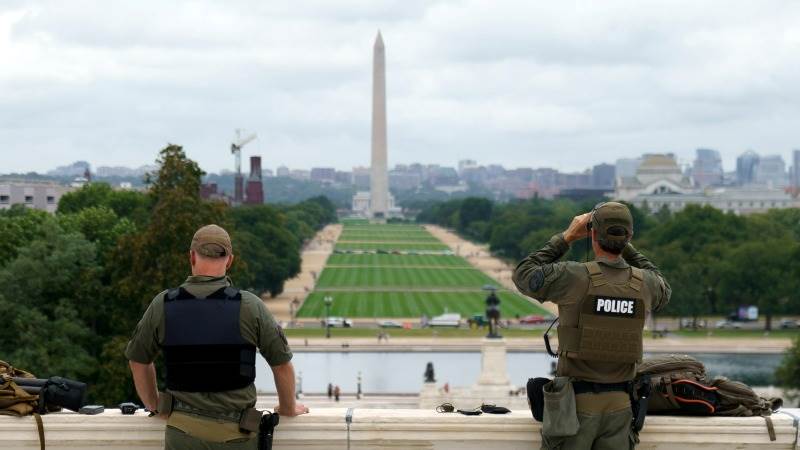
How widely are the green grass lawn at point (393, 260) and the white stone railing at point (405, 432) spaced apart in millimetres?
77595

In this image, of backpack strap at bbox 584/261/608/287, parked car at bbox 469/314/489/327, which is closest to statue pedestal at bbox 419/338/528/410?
parked car at bbox 469/314/489/327

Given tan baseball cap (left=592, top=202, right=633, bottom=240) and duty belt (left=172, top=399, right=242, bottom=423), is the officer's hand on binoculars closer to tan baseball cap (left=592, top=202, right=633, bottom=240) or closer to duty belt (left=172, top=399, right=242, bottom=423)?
tan baseball cap (left=592, top=202, right=633, bottom=240)

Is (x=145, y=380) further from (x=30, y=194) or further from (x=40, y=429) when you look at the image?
(x=30, y=194)

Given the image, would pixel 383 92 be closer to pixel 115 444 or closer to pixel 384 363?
pixel 384 363

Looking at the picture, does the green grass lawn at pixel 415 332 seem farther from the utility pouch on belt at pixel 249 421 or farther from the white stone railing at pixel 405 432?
the utility pouch on belt at pixel 249 421

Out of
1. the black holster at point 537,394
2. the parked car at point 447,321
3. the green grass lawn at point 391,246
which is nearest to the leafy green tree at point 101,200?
the parked car at point 447,321

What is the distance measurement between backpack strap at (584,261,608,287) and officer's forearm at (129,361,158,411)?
2.55 m

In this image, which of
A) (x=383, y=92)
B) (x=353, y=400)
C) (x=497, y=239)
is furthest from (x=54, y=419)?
(x=383, y=92)

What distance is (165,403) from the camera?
21.6ft

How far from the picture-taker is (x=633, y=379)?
6648 mm

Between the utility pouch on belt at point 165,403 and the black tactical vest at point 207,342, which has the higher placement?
the black tactical vest at point 207,342

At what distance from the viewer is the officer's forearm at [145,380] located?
255 inches

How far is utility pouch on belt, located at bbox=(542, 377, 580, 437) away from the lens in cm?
638

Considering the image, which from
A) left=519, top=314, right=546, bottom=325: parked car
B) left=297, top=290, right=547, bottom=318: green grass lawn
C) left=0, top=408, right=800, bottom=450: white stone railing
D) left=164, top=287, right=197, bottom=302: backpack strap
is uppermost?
left=164, top=287, right=197, bottom=302: backpack strap
